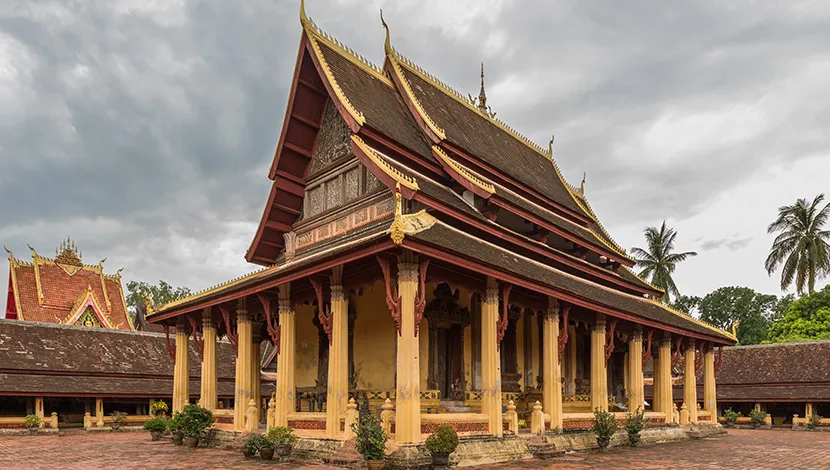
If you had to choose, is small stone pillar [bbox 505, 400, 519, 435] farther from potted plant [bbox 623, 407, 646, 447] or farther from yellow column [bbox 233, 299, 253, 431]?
yellow column [bbox 233, 299, 253, 431]

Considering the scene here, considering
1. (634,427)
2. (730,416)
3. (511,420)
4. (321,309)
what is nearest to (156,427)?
(321,309)

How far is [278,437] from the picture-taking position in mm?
14617

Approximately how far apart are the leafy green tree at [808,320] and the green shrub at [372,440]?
127ft

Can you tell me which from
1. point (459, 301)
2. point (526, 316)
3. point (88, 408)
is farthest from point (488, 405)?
point (88, 408)

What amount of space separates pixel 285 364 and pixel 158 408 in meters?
13.3

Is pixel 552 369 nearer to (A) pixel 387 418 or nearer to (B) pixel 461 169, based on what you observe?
(A) pixel 387 418

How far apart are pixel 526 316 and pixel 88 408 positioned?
18807mm

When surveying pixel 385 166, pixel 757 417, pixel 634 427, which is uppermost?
pixel 385 166

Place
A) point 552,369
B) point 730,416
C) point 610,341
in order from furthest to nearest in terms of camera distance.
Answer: point 730,416 < point 610,341 < point 552,369

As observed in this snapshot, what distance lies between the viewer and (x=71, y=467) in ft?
45.1

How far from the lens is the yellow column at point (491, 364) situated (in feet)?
48.5

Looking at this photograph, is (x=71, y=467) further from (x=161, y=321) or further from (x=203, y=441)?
(x=161, y=321)

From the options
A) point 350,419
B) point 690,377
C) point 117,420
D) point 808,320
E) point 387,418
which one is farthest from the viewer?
point 808,320

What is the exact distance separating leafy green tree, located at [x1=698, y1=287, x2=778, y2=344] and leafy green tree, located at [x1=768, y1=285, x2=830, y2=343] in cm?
1844
